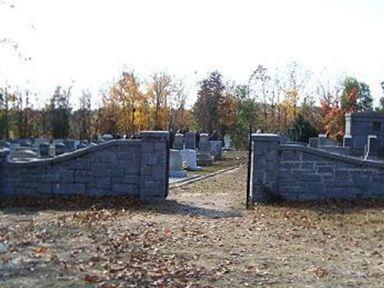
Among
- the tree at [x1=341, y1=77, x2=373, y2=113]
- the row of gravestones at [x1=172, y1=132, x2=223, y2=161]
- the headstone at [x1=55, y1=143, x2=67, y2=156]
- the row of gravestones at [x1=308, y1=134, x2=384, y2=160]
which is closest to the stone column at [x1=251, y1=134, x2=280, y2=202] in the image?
the row of gravestones at [x1=308, y1=134, x2=384, y2=160]

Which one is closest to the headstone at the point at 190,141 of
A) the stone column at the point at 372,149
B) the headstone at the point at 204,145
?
the headstone at the point at 204,145

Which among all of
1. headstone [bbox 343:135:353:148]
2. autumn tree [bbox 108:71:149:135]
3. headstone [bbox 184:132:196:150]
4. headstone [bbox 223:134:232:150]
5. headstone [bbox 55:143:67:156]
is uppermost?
autumn tree [bbox 108:71:149:135]

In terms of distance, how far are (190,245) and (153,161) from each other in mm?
5104

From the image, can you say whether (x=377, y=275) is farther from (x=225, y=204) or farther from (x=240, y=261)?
(x=225, y=204)

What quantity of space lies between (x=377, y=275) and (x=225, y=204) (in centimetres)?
→ 695

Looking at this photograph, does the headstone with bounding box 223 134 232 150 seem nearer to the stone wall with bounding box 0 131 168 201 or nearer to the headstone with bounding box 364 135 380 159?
the headstone with bounding box 364 135 380 159

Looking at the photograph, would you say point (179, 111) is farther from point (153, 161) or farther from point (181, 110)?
point (153, 161)

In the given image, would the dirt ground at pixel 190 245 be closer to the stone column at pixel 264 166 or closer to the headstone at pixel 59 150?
the stone column at pixel 264 166

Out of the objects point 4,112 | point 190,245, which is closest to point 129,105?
point 4,112

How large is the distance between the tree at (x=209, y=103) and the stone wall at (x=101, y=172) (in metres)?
51.7

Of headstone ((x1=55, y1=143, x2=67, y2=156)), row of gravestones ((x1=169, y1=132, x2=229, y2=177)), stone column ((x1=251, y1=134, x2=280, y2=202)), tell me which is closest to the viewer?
stone column ((x1=251, y1=134, x2=280, y2=202))

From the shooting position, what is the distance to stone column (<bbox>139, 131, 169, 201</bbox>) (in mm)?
13945

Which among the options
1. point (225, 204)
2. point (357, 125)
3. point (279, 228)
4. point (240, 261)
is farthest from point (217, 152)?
point (240, 261)

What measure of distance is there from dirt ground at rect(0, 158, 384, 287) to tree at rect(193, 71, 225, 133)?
172 ft
